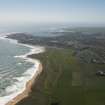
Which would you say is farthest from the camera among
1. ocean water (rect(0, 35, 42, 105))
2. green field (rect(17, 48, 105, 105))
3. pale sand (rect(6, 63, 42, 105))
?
ocean water (rect(0, 35, 42, 105))

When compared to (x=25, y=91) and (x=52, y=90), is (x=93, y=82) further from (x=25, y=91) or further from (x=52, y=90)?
(x=25, y=91)

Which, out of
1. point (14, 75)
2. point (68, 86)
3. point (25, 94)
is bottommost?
point (25, 94)

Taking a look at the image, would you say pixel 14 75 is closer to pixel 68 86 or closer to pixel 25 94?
pixel 25 94

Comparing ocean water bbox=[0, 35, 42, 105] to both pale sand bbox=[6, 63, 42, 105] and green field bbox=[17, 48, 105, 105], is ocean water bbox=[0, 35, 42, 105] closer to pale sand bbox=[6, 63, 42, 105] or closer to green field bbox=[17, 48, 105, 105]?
pale sand bbox=[6, 63, 42, 105]

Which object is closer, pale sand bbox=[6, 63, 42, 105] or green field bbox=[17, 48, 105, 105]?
pale sand bbox=[6, 63, 42, 105]

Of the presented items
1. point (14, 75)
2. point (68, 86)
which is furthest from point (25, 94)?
point (14, 75)

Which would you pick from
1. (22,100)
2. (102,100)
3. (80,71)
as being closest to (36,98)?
(22,100)

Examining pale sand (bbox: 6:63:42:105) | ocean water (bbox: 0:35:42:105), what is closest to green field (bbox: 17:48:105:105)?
pale sand (bbox: 6:63:42:105)

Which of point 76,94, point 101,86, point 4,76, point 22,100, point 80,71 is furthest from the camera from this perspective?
point 80,71
